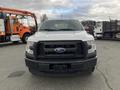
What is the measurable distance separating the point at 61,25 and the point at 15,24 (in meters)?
11.4

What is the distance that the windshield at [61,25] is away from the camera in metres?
7.26

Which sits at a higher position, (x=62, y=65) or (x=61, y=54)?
(x=61, y=54)

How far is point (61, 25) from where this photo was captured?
24.5 feet

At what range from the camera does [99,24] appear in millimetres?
23516

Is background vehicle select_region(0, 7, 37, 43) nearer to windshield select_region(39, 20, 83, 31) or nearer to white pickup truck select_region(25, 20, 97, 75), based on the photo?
windshield select_region(39, 20, 83, 31)

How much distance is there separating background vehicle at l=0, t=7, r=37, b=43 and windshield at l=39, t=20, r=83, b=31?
881 cm

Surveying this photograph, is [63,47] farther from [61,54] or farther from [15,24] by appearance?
[15,24]

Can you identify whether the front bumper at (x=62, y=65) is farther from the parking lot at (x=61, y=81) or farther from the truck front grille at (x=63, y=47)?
the parking lot at (x=61, y=81)

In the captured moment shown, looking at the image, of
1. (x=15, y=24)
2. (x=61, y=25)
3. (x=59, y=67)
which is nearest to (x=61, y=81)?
(x=59, y=67)

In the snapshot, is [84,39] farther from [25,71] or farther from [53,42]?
[25,71]

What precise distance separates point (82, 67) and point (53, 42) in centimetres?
98

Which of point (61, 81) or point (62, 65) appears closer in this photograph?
point (62, 65)

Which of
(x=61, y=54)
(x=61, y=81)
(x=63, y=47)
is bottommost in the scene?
(x=61, y=81)

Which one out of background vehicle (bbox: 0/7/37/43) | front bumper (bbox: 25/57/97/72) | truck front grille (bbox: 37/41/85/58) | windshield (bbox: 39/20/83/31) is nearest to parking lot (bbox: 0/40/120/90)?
front bumper (bbox: 25/57/97/72)
